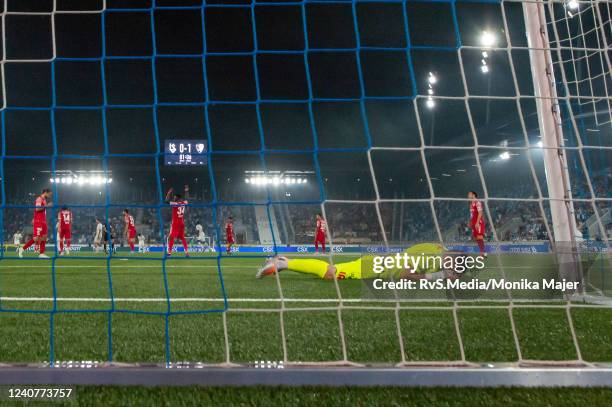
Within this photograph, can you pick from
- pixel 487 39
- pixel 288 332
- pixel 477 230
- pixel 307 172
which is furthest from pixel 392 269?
pixel 307 172

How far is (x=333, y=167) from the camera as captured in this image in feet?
87.8

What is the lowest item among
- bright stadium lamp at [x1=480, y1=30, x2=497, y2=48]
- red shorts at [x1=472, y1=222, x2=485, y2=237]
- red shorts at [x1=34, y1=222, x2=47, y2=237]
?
red shorts at [x1=472, y1=222, x2=485, y2=237]

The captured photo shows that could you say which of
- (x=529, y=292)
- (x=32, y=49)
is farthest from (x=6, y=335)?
(x=32, y=49)

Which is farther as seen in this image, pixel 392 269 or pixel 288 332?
pixel 392 269

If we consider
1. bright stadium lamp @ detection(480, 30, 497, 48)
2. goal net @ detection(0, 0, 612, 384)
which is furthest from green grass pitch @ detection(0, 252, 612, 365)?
bright stadium lamp @ detection(480, 30, 497, 48)

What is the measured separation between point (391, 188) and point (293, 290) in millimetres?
14831

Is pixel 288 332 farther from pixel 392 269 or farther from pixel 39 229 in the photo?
pixel 39 229

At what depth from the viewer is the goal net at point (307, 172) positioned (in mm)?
2799

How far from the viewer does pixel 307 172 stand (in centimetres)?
1978

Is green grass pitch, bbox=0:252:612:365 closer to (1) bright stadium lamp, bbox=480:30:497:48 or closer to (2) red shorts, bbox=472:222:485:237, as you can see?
(2) red shorts, bbox=472:222:485:237

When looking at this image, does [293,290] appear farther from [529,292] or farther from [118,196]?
[118,196]

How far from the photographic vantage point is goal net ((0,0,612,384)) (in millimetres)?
2799

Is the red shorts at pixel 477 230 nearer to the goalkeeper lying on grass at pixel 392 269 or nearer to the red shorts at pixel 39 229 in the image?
the goalkeeper lying on grass at pixel 392 269

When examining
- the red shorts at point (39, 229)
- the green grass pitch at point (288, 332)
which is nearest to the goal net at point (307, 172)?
the green grass pitch at point (288, 332)
